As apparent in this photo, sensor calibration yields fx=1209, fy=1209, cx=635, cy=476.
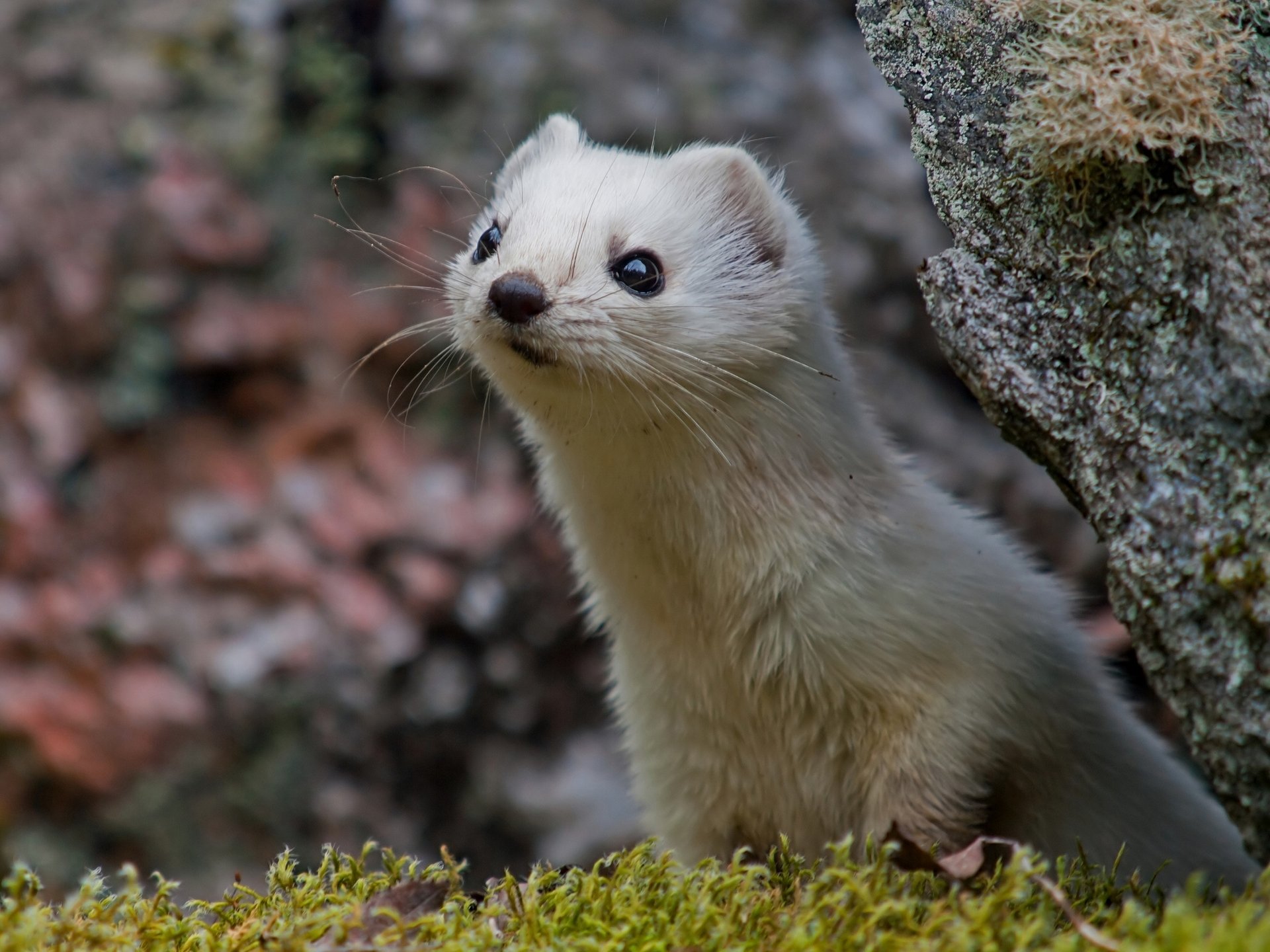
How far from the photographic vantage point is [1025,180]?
3000 mm

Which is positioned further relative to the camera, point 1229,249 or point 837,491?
point 837,491

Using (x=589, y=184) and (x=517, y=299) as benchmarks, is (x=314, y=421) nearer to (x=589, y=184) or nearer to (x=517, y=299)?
(x=589, y=184)

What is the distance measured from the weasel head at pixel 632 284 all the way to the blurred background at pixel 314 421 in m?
2.78

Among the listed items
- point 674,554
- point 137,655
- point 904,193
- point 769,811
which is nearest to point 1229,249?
point 674,554

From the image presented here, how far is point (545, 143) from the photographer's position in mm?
4629

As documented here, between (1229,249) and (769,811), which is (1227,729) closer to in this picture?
(1229,249)

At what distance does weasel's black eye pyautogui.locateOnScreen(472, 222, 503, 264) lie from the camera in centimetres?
412

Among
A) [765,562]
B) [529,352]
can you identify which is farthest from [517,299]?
[765,562]

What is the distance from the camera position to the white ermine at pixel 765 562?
3.68 m

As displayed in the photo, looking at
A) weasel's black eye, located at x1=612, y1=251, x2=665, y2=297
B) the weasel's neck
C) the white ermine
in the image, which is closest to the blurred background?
the white ermine

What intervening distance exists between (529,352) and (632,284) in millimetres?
459

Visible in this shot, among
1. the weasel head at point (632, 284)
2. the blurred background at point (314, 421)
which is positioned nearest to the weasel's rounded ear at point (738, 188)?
the weasel head at point (632, 284)

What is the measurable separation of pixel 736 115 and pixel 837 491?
3935 millimetres

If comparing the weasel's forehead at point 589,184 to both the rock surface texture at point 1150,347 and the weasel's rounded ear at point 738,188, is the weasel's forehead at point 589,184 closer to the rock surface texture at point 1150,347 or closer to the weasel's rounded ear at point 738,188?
the weasel's rounded ear at point 738,188
